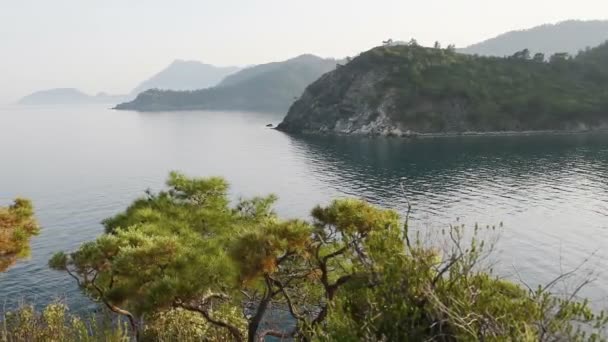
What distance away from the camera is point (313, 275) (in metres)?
26.9

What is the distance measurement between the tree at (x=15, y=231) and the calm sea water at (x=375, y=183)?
16.3m

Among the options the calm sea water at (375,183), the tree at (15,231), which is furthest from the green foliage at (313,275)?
the calm sea water at (375,183)

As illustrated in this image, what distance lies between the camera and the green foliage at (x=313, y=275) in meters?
13.7

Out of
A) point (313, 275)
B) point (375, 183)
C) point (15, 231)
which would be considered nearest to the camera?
point (15, 231)

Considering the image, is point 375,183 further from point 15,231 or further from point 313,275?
point 15,231

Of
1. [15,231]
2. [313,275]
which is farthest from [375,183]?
[15,231]

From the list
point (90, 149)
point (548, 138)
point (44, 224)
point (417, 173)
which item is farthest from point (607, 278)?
point (90, 149)

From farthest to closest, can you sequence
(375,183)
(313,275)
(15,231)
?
(375,183)
(313,275)
(15,231)

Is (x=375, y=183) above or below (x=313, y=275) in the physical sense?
below

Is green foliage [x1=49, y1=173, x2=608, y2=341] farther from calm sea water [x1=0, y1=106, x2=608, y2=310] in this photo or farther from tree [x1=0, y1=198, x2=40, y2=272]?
calm sea water [x1=0, y1=106, x2=608, y2=310]

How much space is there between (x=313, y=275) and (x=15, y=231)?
609 inches

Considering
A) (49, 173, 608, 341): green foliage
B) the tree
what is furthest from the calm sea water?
the tree

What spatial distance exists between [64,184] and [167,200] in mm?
87163

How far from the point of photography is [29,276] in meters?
53.2
